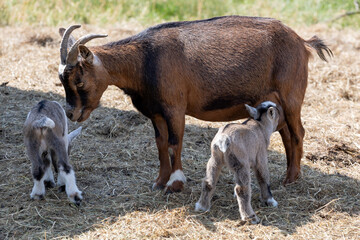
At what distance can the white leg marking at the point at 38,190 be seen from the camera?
5853 millimetres

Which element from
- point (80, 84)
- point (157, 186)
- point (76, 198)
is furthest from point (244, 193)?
point (80, 84)

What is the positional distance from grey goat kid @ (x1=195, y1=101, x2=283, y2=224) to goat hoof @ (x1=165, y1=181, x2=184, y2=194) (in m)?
0.54

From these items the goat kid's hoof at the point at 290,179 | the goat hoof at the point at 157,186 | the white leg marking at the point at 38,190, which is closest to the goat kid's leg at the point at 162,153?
the goat hoof at the point at 157,186

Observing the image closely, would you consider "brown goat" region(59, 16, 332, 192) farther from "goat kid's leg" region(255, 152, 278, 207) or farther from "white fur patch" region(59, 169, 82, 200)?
"goat kid's leg" region(255, 152, 278, 207)

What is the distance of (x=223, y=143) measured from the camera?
5.39m

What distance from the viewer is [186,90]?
6.18 metres

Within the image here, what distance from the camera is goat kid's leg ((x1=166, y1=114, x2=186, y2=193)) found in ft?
20.0

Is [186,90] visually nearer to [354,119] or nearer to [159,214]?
[159,214]

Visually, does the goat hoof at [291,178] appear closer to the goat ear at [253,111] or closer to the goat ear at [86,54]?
the goat ear at [253,111]

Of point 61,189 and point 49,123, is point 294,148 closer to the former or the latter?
point 61,189

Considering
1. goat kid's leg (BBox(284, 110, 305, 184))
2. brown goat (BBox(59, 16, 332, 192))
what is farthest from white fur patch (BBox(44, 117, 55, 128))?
goat kid's leg (BBox(284, 110, 305, 184))

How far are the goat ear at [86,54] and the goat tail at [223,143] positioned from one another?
162cm

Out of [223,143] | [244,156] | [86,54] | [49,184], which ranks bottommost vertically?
[49,184]

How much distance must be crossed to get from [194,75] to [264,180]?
1429mm
